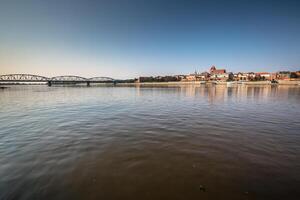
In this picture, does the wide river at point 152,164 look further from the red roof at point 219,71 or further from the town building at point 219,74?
the red roof at point 219,71

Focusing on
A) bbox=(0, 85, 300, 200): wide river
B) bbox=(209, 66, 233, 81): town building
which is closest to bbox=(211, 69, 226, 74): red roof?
bbox=(209, 66, 233, 81): town building

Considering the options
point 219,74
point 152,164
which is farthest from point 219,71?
point 152,164

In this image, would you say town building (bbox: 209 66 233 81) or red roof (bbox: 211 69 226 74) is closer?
town building (bbox: 209 66 233 81)

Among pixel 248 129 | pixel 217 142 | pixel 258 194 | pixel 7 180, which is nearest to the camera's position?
pixel 258 194

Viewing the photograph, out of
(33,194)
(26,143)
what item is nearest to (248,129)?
(33,194)

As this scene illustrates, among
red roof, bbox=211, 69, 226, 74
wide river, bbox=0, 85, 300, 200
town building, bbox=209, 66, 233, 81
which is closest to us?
wide river, bbox=0, 85, 300, 200

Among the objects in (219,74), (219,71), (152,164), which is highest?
(219,71)

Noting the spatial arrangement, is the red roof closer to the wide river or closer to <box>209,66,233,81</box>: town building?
Result: <box>209,66,233,81</box>: town building

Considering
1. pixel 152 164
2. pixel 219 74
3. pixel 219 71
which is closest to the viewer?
pixel 152 164

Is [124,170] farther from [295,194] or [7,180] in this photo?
[295,194]

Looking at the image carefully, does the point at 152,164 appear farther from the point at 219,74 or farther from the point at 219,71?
the point at 219,71

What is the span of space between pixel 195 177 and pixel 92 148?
3969 mm

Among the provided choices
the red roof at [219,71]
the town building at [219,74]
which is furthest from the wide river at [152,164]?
the red roof at [219,71]

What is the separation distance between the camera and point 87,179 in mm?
3850
